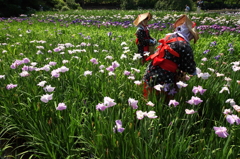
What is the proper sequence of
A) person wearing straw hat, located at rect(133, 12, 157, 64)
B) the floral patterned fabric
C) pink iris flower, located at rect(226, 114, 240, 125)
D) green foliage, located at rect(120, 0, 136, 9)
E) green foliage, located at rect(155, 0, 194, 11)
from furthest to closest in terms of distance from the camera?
green foliage, located at rect(120, 0, 136, 9), green foliage, located at rect(155, 0, 194, 11), person wearing straw hat, located at rect(133, 12, 157, 64), the floral patterned fabric, pink iris flower, located at rect(226, 114, 240, 125)

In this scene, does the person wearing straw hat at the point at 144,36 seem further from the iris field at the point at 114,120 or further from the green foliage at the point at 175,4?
the green foliage at the point at 175,4

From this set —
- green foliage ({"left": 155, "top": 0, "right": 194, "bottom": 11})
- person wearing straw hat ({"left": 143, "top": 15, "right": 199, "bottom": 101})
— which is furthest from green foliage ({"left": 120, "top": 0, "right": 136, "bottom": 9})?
person wearing straw hat ({"left": 143, "top": 15, "right": 199, "bottom": 101})

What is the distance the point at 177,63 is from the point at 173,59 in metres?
0.07

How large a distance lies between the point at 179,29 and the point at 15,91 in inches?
76.2

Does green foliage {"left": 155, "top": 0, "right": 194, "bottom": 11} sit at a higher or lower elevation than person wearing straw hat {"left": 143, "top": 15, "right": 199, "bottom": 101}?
higher

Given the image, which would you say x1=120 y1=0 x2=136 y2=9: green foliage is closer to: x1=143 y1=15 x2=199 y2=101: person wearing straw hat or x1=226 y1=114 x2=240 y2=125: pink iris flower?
x1=143 y1=15 x2=199 y2=101: person wearing straw hat

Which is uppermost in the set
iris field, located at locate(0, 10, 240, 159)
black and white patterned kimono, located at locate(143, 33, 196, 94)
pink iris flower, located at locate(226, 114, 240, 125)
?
black and white patterned kimono, located at locate(143, 33, 196, 94)

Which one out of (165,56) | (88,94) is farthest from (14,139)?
(165,56)

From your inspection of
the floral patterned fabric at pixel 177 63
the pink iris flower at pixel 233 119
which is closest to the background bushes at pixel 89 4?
the floral patterned fabric at pixel 177 63

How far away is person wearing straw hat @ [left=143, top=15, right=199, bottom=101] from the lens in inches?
78.1

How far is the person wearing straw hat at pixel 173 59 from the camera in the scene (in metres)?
1.98

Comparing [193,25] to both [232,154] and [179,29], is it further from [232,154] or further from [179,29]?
[232,154]

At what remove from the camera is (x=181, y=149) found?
132 cm

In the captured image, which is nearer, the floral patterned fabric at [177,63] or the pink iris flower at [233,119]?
the pink iris flower at [233,119]
